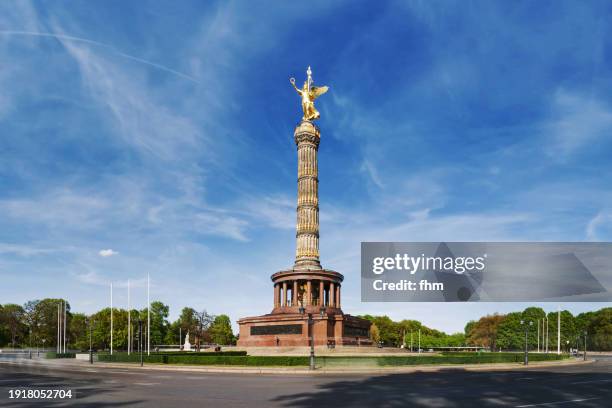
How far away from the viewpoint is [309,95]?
73875mm

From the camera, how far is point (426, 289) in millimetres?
42688

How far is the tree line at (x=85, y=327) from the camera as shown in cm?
10556

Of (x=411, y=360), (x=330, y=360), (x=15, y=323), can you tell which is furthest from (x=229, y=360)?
(x=15, y=323)

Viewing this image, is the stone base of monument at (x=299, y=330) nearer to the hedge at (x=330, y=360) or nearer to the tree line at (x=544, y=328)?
the hedge at (x=330, y=360)

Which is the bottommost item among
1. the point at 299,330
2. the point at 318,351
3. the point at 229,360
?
the point at 318,351

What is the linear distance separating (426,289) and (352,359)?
34.0 ft

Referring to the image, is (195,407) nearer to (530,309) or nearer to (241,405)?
(241,405)

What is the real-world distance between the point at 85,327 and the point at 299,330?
8020 cm

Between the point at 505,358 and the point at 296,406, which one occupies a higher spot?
the point at 296,406

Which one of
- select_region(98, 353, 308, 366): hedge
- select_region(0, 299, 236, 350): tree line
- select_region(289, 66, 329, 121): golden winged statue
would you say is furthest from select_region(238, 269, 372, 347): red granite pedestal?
select_region(0, 299, 236, 350): tree line

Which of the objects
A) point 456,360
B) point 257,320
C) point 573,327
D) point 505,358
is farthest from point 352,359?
point 573,327

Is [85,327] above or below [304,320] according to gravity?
below

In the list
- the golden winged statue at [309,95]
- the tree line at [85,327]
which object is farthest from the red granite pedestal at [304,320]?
the tree line at [85,327]

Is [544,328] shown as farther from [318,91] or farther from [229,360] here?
[229,360]
